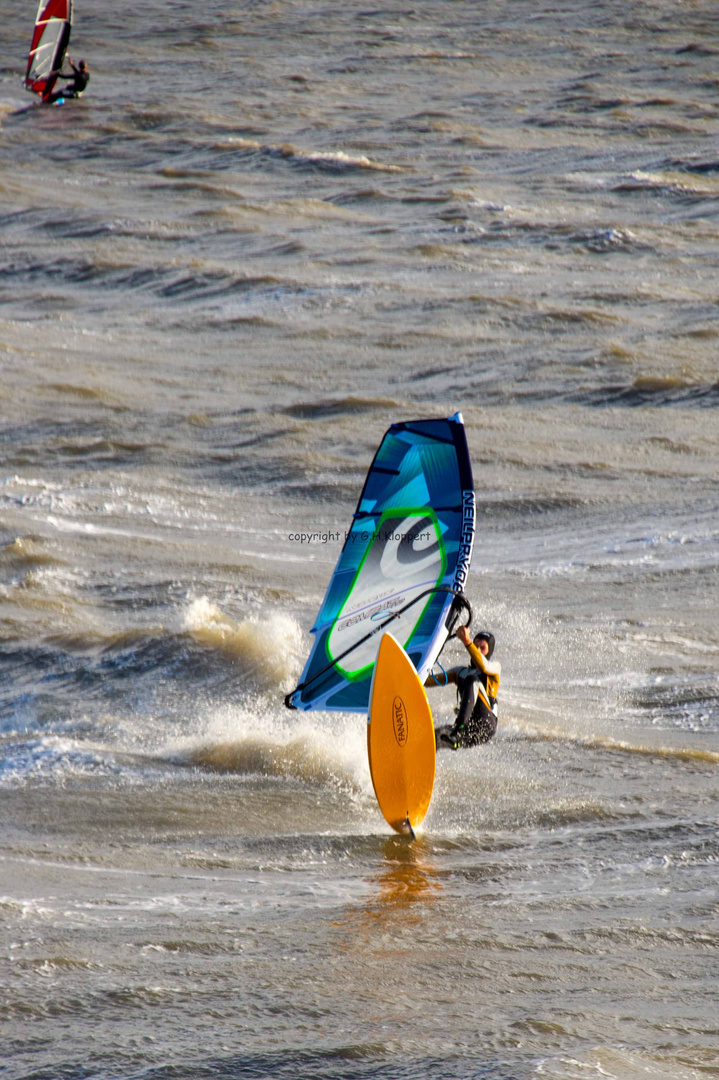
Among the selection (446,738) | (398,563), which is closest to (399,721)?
(446,738)

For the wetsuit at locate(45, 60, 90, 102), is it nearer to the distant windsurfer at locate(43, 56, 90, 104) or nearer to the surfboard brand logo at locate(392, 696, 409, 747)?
the distant windsurfer at locate(43, 56, 90, 104)

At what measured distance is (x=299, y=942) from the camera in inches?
232

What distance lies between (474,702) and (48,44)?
37671 millimetres

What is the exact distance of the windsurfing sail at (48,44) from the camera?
38.2m

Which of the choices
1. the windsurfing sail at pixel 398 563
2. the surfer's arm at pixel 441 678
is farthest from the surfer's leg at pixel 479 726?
the windsurfing sail at pixel 398 563

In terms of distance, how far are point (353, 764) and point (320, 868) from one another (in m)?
1.63

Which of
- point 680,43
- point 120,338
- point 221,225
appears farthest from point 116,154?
point 680,43

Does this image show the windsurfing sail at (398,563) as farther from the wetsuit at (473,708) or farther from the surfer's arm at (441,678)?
the wetsuit at (473,708)

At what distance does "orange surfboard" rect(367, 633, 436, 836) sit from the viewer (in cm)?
736

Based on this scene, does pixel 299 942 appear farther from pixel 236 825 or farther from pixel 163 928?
pixel 236 825

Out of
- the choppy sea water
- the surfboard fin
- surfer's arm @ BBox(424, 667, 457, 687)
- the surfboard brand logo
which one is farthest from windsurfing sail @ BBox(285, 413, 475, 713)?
the surfboard fin

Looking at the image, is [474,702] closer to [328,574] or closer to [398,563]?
[398,563]

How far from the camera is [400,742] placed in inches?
293

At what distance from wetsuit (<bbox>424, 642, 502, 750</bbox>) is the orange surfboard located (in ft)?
1.26
